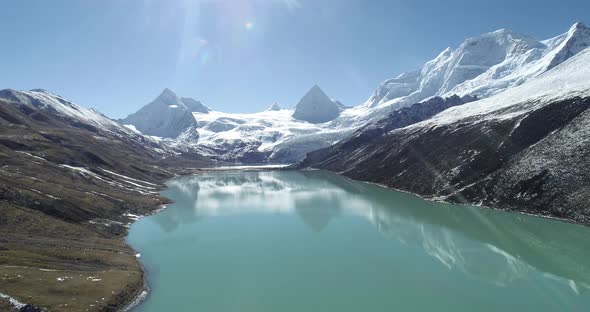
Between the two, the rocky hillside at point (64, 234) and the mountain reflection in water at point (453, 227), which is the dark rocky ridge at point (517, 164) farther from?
the rocky hillside at point (64, 234)

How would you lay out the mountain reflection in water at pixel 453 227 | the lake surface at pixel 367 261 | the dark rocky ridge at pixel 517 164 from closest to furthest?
the lake surface at pixel 367 261
the mountain reflection in water at pixel 453 227
the dark rocky ridge at pixel 517 164

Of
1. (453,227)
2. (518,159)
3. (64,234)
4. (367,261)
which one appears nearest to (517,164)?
(518,159)

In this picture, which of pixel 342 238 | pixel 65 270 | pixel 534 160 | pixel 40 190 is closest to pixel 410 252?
pixel 342 238

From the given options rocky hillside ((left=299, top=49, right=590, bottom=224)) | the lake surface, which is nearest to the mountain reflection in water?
the lake surface

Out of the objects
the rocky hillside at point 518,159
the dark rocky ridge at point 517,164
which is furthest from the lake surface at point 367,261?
the rocky hillside at point 518,159

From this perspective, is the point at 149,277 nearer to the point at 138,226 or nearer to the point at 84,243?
the point at 84,243

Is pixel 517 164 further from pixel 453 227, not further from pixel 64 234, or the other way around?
pixel 64 234
